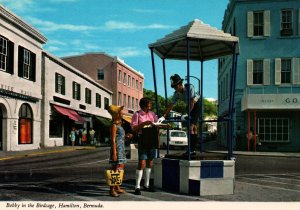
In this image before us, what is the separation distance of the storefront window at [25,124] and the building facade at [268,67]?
1182 cm

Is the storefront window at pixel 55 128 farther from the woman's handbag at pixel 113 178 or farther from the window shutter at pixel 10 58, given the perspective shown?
the woman's handbag at pixel 113 178

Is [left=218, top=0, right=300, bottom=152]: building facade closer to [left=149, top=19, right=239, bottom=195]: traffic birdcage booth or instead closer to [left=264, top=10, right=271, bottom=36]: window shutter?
[left=264, top=10, right=271, bottom=36]: window shutter

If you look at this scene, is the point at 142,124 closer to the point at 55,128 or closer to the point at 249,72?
the point at 249,72

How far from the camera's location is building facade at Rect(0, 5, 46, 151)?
22.1 metres

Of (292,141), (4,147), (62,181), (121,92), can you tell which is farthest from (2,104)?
(121,92)

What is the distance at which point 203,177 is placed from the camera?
713 cm

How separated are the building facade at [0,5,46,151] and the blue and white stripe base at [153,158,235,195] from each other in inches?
644

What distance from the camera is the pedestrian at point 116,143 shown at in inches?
273

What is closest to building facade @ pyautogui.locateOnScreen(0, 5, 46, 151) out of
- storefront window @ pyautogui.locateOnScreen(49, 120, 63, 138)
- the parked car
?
storefront window @ pyautogui.locateOnScreen(49, 120, 63, 138)

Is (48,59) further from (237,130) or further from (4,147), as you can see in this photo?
(237,130)

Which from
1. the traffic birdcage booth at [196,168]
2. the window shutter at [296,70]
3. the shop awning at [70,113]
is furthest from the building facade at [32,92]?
the traffic birdcage booth at [196,168]

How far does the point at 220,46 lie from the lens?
902 centimetres

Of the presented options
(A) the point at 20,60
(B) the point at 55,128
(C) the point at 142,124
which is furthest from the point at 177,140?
(C) the point at 142,124

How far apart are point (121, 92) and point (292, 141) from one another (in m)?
25.1
